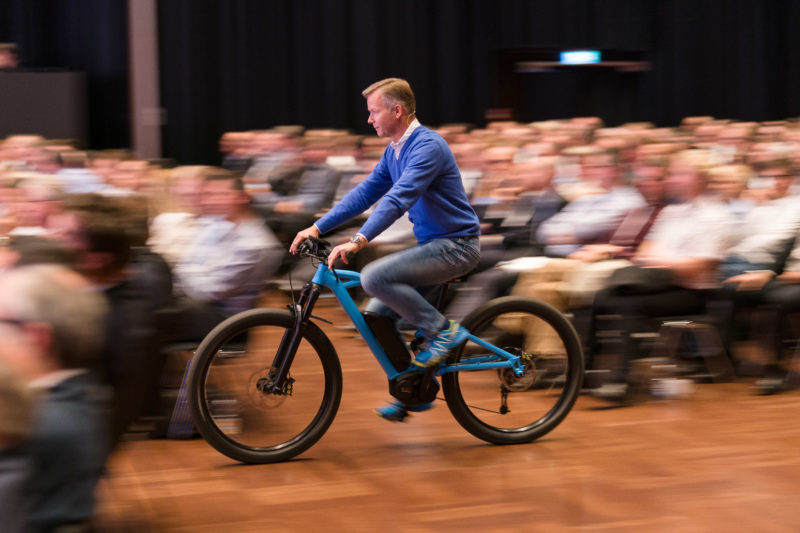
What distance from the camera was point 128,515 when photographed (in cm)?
322

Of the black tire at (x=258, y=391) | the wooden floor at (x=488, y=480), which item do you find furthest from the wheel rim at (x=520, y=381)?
the black tire at (x=258, y=391)

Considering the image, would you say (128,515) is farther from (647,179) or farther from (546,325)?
(647,179)

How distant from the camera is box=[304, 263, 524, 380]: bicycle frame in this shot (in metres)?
3.70

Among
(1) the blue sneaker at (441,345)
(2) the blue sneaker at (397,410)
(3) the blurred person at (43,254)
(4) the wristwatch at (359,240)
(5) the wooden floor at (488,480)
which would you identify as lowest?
(5) the wooden floor at (488,480)

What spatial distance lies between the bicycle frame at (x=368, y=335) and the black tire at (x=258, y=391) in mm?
149

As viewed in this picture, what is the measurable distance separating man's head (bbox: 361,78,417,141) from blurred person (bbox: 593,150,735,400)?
5.23 ft

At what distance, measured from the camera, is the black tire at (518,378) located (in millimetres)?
3877

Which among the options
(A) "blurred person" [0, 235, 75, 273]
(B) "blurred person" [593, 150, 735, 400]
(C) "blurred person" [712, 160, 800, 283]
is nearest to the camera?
(A) "blurred person" [0, 235, 75, 273]

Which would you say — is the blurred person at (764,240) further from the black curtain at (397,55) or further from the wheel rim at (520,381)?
the black curtain at (397,55)

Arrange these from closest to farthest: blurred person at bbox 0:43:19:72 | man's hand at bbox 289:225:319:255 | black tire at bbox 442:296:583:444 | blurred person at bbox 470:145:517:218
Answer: man's hand at bbox 289:225:319:255 < black tire at bbox 442:296:583:444 < blurred person at bbox 470:145:517:218 < blurred person at bbox 0:43:19:72

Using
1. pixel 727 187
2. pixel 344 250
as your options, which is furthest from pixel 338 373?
pixel 727 187

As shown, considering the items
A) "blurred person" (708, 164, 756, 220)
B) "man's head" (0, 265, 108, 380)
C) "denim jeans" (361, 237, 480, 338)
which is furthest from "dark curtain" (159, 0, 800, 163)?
"man's head" (0, 265, 108, 380)

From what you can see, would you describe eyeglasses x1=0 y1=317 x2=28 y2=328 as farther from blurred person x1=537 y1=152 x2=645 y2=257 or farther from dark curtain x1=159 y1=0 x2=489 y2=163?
dark curtain x1=159 y1=0 x2=489 y2=163

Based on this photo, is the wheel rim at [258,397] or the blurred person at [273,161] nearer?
the wheel rim at [258,397]
